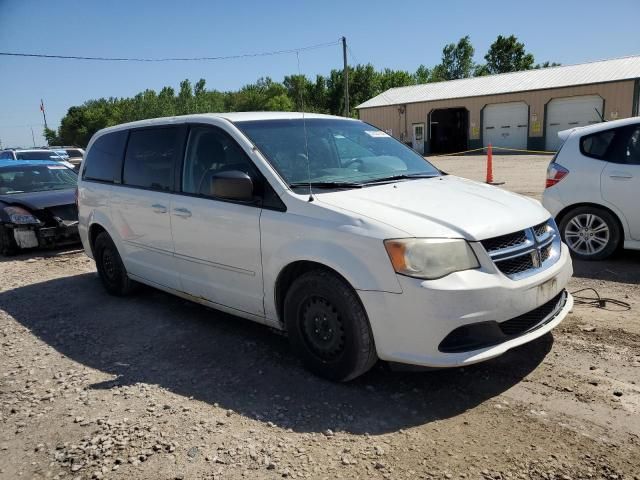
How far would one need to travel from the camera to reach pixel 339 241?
331cm

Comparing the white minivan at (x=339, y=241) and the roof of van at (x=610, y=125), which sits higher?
the roof of van at (x=610, y=125)

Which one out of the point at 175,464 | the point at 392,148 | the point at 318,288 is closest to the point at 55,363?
the point at 175,464

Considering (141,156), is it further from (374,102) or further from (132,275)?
(374,102)

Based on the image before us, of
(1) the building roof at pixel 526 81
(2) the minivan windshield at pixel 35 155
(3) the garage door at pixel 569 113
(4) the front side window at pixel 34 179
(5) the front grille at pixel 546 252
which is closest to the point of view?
(5) the front grille at pixel 546 252

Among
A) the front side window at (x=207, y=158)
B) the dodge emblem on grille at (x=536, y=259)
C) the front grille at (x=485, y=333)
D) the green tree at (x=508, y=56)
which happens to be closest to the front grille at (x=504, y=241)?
the dodge emblem on grille at (x=536, y=259)

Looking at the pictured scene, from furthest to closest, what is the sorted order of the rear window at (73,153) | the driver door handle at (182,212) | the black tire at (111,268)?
the rear window at (73,153)
the black tire at (111,268)
the driver door handle at (182,212)

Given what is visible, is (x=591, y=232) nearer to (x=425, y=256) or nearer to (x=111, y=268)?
(x=425, y=256)

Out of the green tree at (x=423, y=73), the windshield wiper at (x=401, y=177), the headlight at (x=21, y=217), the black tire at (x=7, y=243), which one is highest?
the green tree at (x=423, y=73)

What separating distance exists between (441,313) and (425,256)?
0.34m

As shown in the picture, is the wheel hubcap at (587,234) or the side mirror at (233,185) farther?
the wheel hubcap at (587,234)

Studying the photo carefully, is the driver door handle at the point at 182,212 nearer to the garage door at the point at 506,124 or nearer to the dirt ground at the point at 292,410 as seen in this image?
the dirt ground at the point at 292,410

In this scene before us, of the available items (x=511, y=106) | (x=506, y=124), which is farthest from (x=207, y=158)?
(x=506, y=124)

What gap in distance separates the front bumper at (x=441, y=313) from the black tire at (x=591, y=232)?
3563mm

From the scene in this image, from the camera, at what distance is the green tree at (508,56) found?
A: 73125mm
